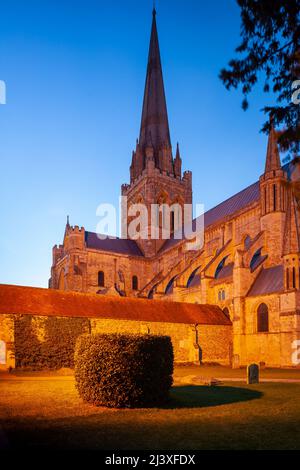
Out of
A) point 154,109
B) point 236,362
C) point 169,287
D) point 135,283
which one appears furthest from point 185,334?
point 154,109

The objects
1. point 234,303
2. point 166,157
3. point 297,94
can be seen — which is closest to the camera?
point 297,94

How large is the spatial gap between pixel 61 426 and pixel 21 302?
15643mm

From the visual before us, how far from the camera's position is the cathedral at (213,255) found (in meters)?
27.0

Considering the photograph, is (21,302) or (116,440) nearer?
(116,440)

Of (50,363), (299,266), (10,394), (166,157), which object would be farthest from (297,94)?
(166,157)

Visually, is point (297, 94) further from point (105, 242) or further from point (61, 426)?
point (105, 242)

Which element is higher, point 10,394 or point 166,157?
point 166,157

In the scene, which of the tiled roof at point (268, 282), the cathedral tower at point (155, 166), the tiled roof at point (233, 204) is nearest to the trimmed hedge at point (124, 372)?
the tiled roof at point (268, 282)

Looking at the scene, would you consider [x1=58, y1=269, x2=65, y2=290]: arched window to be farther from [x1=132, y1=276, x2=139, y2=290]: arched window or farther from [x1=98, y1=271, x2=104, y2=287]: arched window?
[x1=132, y1=276, x2=139, y2=290]: arched window

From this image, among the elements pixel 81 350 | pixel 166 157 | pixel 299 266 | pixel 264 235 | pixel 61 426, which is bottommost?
pixel 61 426

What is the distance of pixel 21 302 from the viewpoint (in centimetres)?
2228

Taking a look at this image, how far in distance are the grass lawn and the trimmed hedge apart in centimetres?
43

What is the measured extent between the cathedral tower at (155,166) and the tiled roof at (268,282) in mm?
23106

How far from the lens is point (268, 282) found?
2891cm
